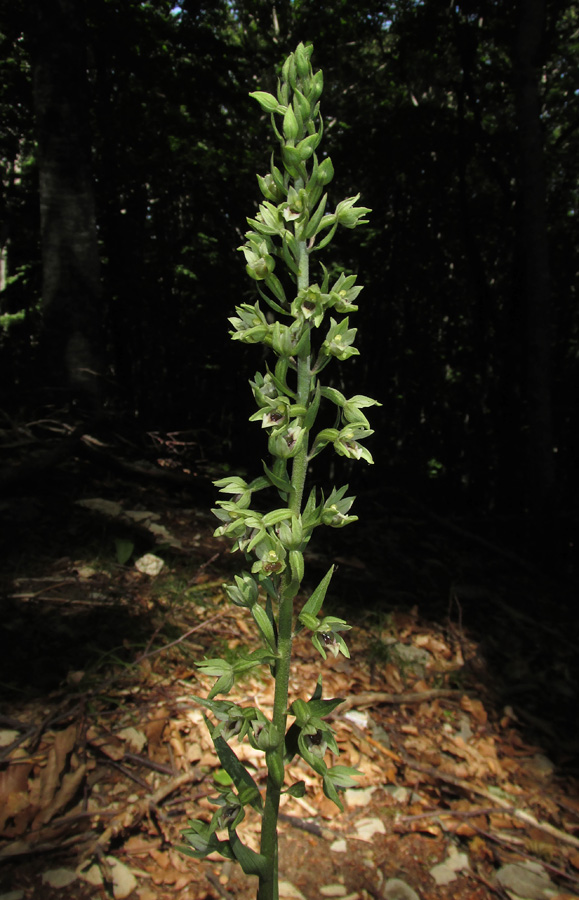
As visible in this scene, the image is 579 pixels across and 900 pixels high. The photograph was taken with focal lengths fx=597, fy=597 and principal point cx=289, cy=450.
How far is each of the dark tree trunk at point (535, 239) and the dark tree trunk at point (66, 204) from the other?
13.3ft

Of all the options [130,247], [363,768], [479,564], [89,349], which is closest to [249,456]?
[89,349]

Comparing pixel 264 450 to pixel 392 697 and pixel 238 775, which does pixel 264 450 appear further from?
pixel 238 775

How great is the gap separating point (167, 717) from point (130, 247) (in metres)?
8.32

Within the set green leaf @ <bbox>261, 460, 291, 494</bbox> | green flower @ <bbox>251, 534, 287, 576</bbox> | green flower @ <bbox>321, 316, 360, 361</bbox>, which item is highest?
green flower @ <bbox>321, 316, 360, 361</bbox>

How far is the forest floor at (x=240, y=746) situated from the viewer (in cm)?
188

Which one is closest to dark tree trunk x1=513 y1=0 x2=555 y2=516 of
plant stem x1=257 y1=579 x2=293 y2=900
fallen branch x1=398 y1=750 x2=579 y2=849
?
fallen branch x1=398 y1=750 x2=579 y2=849

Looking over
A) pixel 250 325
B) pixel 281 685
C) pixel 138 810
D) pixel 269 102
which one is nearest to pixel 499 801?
pixel 138 810

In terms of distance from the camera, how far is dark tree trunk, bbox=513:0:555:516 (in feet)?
18.5

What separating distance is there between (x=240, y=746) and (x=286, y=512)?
1513mm

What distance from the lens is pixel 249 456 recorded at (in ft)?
23.4

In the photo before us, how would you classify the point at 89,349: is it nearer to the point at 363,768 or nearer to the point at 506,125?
the point at 363,768

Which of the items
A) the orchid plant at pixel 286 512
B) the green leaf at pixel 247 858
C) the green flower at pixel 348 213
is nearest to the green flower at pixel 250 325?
the orchid plant at pixel 286 512

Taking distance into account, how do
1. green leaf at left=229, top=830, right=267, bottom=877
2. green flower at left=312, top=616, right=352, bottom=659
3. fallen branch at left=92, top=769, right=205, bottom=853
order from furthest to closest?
fallen branch at left=92, top=769, right=205, bottom=853 < green flower at left=312, top=616, right=352, bottom=659 < green leaf at left=229, top=830, right=267, bottom=877

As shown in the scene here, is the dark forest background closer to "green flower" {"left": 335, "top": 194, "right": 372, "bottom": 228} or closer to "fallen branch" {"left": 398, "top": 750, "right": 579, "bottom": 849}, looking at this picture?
"fallen branch" {"left": 398, "top": 750, "right": 579, "bottom": 849}
